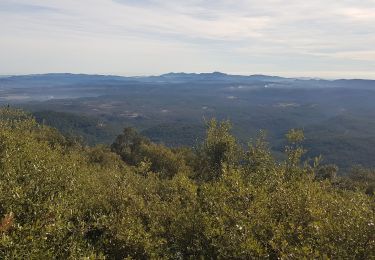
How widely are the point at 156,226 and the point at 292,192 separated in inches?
372

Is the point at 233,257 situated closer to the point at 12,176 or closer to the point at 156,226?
the point at 156,226

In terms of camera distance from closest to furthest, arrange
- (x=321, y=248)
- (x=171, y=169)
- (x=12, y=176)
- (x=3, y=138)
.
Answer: (x=321, y=248) → (x=12, y=176) → (x=3, y=138) → (x=171, y=169)

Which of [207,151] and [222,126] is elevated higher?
[222,126]

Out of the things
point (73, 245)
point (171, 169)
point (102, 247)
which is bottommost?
point (171, 169)

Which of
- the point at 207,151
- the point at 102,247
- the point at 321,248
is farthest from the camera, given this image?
the point at 207,151

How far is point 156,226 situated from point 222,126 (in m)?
31.0

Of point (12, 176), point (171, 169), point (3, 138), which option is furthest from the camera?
point (171, 169)

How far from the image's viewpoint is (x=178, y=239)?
2597 centimetres

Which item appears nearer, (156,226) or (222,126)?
(156,226)

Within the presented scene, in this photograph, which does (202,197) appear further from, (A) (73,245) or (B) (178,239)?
(A) (73,245)

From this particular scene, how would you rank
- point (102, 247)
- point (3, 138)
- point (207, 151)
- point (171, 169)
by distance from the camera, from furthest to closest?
point (171, 169), point (207, 151), point (3, 138), point (102, 247)

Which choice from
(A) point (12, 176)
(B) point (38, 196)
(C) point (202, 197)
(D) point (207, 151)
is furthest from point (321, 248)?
(D) point (207, 151)

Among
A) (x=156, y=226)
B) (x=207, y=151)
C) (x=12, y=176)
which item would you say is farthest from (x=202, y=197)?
(x=207, y=151)

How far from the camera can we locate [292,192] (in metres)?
26.9
